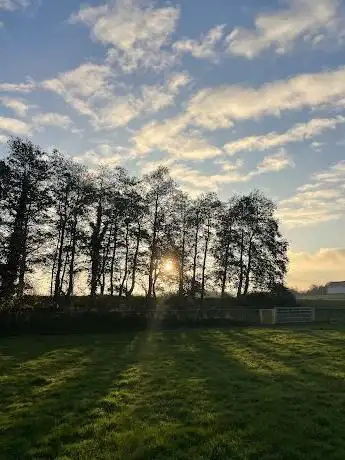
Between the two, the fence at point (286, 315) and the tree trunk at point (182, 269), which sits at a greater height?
the tree trunk at point (182, 269)

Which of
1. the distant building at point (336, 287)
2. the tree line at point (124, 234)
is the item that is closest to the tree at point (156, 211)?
the tree line at point (124, 234)

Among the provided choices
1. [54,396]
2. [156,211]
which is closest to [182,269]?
[156,211]

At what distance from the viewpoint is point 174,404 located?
47.1 ft

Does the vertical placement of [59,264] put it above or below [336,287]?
below

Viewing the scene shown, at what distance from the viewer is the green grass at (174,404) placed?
10.5m

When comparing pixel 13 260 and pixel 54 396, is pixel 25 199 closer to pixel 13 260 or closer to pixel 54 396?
pixel 13 260

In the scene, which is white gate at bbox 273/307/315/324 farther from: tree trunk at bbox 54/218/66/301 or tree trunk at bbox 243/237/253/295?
tree trunk at bbox 54/218/66/301

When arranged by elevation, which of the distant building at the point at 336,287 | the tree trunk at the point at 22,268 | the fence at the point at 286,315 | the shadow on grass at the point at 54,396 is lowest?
the shadow on grass at the point at 54,396

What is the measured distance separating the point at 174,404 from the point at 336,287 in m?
136

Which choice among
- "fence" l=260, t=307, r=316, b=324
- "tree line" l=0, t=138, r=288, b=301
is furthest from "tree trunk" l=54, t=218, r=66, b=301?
"fence" l=260, t=307, r=316, b=324

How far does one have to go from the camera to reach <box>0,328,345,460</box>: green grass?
34.6ft

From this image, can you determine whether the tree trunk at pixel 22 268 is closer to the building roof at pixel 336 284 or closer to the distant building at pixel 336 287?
the distant building at pixel 336 287

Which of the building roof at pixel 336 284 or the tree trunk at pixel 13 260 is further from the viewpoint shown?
the building roof at pixel 336 284

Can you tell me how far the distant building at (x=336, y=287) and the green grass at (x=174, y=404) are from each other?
117893 millimetres
